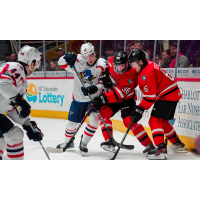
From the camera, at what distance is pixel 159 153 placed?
8.00 feet

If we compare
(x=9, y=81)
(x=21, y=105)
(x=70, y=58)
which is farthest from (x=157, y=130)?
(x=9, y=81)

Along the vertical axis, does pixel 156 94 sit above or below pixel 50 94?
above

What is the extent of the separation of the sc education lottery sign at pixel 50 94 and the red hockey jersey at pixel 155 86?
278cm

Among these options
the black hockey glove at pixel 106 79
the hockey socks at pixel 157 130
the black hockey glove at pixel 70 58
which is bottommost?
the hockey socks at pixel 157 130

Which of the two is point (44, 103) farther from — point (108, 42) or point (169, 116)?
point (169, 116)

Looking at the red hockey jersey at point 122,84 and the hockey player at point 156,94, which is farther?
the red hockey jersey at point 122,84

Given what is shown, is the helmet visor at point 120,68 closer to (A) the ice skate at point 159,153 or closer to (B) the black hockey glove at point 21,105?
(A) the ice skate at point 159,153

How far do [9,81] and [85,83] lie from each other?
114 centimetres

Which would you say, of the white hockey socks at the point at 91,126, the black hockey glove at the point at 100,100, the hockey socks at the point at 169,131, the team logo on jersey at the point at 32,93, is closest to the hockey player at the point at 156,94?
the hockey socks at the point at 169,131

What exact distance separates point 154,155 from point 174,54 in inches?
59.4

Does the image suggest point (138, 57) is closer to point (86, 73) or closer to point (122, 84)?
point (122, 84)

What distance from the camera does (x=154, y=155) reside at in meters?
2.48

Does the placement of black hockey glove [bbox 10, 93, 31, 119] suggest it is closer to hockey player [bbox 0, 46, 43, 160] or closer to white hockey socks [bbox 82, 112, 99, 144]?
hockey player [bbox 0, 46, 43, 160]

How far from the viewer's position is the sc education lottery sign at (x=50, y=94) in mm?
5047
